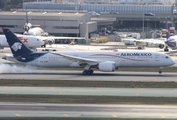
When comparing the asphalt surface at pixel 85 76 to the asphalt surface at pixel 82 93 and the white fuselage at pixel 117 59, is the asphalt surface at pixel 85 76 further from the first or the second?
the white fuselage at pixel 117 59

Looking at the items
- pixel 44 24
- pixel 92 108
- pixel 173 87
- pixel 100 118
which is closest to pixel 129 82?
pixel 173 87

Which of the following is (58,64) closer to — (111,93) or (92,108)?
(111,93)

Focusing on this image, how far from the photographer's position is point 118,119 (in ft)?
129

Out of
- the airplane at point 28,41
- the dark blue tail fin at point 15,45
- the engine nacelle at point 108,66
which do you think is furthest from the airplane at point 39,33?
the engine nacelle at point 108,66

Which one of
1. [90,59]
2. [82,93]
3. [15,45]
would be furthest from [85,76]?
[82,93]

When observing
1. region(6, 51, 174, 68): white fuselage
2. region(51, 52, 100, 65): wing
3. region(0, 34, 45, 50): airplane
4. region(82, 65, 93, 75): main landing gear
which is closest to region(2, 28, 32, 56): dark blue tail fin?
region(6, 51, 174, 68): white fuselage

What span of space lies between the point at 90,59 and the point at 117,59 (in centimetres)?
350

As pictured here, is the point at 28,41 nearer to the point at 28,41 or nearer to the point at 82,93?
the point at 28,41

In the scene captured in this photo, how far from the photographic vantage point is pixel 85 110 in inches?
1679

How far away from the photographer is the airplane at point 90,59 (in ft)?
227

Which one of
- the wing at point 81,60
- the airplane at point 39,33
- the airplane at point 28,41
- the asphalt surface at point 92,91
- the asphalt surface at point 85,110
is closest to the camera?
the asphalt surface at point 85,110

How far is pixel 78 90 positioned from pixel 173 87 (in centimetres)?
1012

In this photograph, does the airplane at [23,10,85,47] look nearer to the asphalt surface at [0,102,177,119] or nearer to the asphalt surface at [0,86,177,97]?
the asphalt surface at [0,86,177,97]

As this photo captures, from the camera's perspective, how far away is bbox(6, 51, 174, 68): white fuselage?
69.2 meters
